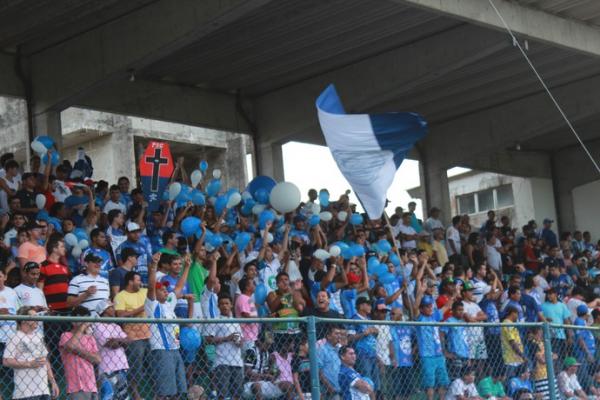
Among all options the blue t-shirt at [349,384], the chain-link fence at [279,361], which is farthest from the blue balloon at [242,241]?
the blue t-shirt at [349,384]

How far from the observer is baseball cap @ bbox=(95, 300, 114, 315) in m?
10.7

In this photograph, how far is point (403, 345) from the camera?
10438 millimetres

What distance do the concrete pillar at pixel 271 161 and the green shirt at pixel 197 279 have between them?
9.08 metres

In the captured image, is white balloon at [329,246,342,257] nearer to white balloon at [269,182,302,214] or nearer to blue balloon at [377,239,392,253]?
white balloon at [269,182,302,214]

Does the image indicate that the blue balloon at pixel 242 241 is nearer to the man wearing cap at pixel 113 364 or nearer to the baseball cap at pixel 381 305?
the baseball cap at pixel 381 305

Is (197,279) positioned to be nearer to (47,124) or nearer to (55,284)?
(55,284)

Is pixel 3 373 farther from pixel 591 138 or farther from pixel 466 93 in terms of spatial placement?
pixel 591 138

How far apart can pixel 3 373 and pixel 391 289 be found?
25.6ft

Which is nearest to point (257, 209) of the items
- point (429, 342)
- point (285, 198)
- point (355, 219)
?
point (285, 198)

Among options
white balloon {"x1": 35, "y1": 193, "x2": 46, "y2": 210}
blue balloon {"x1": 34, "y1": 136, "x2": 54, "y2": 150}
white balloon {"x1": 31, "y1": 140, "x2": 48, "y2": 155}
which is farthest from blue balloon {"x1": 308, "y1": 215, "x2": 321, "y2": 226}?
white balloon {"x1": 35, "y1": 193, "x2": 46, "y2": 210}

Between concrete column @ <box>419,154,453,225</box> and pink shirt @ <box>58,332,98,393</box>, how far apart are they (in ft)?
57.4

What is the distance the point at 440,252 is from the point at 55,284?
1008 cm

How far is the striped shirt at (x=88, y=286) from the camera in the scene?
11094 millimetres

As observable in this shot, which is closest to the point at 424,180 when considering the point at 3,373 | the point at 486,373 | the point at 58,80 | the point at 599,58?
the point at 599,58
